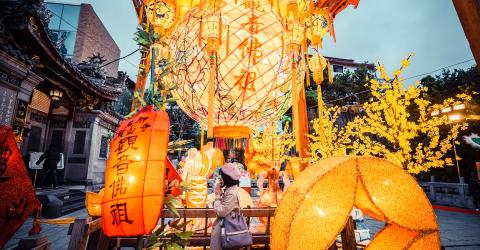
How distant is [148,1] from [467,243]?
895 centimetres

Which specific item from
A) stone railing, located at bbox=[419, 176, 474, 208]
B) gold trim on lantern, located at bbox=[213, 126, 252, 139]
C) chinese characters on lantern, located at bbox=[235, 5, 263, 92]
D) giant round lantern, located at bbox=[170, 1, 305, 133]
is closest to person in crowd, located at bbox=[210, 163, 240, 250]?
gold trim on lantern, located at bbox=[213, 126, 252, 139]

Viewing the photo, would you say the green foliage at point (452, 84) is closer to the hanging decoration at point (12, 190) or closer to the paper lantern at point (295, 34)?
the paper lantern at point (295, 34)

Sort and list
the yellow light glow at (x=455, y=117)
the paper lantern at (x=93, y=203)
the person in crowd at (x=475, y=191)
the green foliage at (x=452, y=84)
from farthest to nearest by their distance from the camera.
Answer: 1. the green foliage at (x=452, y=84)
2. the yellow light glow at (x=455, y=117)
3. the person in crowd at (x=475, y=191)
4. the paper lantern at (x=93, y=203)

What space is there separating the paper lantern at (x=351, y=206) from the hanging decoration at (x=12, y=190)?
2.62m

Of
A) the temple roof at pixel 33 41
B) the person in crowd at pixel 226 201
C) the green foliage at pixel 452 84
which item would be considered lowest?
the person in crowd at pixel 226 201

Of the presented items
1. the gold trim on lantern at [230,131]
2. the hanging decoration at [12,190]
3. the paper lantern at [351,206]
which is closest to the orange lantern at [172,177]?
the paper lantern at [351,206]

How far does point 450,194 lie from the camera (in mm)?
12703

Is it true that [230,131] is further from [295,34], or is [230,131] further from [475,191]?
[475,191]

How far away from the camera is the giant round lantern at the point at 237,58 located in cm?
286

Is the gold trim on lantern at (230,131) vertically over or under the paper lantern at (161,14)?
under

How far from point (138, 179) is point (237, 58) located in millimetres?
1870

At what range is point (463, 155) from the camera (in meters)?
14.8

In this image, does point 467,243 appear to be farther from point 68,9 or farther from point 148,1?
point 68,9

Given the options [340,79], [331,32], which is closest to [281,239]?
[331,32]
